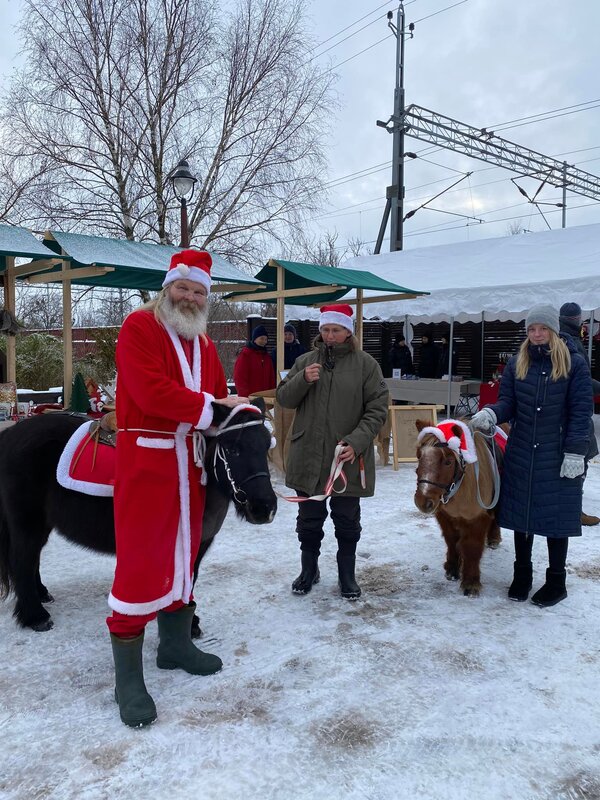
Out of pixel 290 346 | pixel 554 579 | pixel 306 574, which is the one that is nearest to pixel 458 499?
pixel 554 579

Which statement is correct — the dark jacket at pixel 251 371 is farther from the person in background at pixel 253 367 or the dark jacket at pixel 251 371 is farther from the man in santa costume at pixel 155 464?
the man in santa costume at pixel 155 464

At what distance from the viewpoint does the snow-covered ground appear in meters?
2.08

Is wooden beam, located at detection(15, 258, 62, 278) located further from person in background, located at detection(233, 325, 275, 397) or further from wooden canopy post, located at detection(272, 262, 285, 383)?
wooden canopy post, located at detection(272, 262, 285, 383)

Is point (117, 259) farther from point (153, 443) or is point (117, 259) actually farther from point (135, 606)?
point (135, 606)

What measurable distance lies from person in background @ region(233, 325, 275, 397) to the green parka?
4.05m

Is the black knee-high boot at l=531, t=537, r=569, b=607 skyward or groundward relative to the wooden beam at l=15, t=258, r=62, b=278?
groundward

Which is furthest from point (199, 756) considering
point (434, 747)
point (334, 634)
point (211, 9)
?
point (211, 9)

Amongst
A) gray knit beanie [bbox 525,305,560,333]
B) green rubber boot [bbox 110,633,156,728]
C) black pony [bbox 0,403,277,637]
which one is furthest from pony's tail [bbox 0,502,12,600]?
gray knit beanie [bbox 525,305,560,333]

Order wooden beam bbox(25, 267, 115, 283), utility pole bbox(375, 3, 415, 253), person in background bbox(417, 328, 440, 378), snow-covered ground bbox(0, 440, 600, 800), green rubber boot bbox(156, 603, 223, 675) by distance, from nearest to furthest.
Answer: snow-covered ground bbox(0, 440, 600, 800) → green rubber boot bbox(156, 603, 223, 675) → wooden beam bbox(25, 267, 115, 283) → person in background bbox(417, 328, 440, 378) → utility pole bbox(375, 3, 415, 253)

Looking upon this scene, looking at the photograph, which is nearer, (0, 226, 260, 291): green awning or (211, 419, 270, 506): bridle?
(211, 419, 270, 506): bridle

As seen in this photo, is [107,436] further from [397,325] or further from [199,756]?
[397,325]

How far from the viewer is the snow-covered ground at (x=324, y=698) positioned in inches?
81.7

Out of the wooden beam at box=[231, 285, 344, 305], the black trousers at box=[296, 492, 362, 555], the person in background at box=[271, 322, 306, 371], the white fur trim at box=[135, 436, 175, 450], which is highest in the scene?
the wooden beam at box=[231, 285, 344, 305]

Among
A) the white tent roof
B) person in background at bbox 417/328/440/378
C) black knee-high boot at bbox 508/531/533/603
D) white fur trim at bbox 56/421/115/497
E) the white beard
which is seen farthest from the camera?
person in background at bbox 417/328/440/378
